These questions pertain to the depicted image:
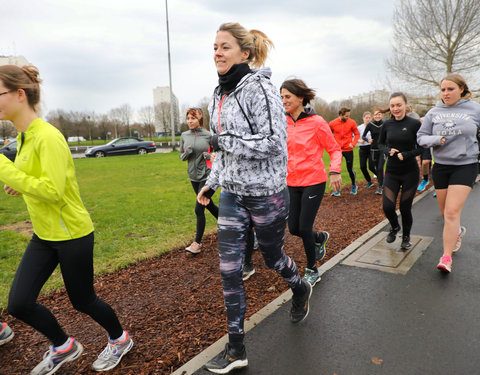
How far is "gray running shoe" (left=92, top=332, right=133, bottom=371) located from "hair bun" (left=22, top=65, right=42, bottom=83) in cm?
202

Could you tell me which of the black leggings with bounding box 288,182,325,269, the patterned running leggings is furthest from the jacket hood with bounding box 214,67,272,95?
the black leggings with bounding box 288,182,325,269

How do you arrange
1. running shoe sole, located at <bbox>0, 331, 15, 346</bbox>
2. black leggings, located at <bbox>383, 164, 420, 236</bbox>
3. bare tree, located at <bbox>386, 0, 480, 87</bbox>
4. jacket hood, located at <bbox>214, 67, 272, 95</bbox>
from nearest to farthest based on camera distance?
1. jacket hood, located at <bbox>214, 67, 272, 95</bbox>
2. running shoe sole, located at <bbox>0, 331, 15, 346</bbox>
3. black leggings, located at <bbox>383, 164, 420, 236</bbox>
4. bare tree, located at <bbox>386, 0, 480, 87</bbox>

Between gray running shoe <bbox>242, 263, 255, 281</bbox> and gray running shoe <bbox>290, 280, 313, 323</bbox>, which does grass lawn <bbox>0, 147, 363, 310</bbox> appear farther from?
gray running shoe <bbox>290, 280, 313, 323</bbox>

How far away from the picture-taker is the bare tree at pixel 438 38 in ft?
74.0

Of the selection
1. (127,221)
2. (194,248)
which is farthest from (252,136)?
(127,221)

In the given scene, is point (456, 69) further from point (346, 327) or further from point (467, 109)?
point (346, 327)

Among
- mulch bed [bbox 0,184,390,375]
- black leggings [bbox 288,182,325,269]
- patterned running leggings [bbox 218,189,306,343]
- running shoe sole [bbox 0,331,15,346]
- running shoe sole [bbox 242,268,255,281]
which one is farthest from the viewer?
running shoe sole [bbox 242,268,255,281]

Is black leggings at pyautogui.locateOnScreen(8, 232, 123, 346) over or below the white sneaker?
over

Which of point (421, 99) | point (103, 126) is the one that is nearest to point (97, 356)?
point (421, 99)

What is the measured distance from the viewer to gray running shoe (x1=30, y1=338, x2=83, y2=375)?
265 centimetres

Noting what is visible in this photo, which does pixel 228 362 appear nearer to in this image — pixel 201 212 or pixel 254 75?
pixel 254 75

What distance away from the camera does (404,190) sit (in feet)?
16.3

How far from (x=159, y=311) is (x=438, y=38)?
26.4m

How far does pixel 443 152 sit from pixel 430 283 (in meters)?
1.56
